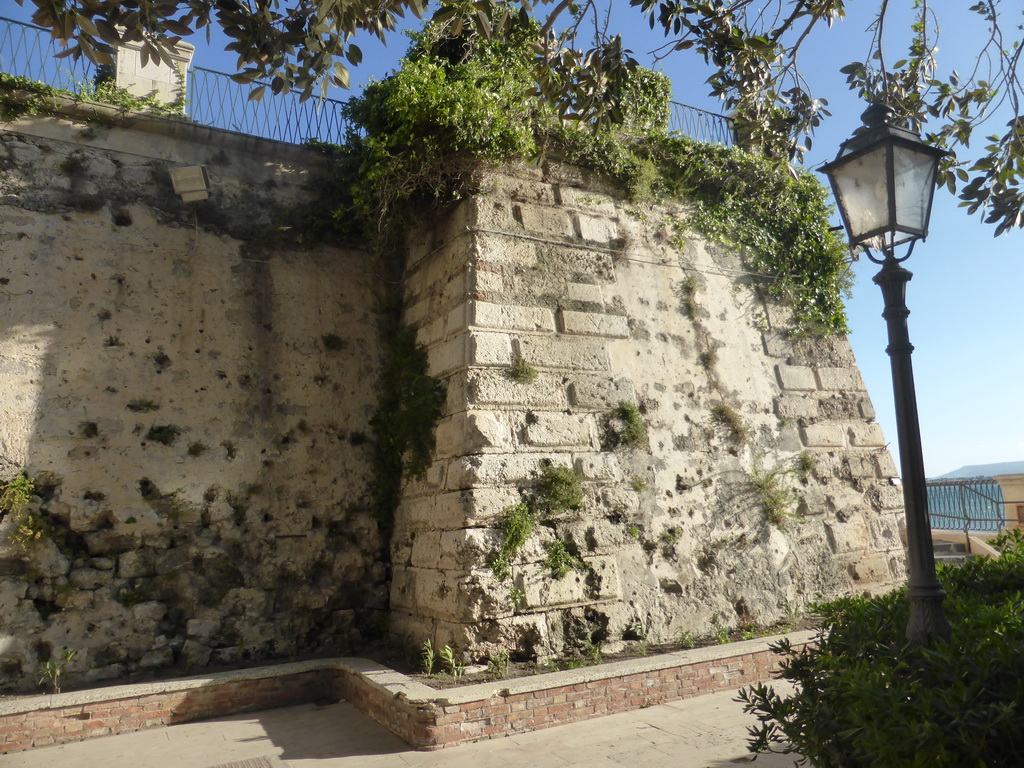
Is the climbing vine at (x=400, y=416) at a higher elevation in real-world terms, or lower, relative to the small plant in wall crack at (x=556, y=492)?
higher

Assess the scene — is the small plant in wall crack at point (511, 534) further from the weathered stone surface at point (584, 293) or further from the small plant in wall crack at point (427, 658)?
the weathered stone surface at point (584, 293)

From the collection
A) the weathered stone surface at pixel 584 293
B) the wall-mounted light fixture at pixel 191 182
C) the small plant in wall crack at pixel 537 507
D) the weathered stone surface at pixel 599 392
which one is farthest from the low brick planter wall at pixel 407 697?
the wall-mounted light fixture at pixel 191 182

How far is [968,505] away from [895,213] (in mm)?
8837

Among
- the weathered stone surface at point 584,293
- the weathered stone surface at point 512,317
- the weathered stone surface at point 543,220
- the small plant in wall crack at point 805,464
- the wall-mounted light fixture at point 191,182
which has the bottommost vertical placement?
the small plant in wall crack at point 805,464

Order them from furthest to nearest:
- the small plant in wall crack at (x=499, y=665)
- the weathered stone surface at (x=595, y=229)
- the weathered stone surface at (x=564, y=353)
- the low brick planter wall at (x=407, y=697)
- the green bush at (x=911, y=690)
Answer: the weathered stone surface at (x=595, y=229)
the weathered stone surface at (x=564, y=353)
the small plant in wall crack at (x=499, y=665)
the low brick planter wall at (x=407, y=697)
the green bush at (x=911, y=690)

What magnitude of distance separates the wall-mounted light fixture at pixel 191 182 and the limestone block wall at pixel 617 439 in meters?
1.73

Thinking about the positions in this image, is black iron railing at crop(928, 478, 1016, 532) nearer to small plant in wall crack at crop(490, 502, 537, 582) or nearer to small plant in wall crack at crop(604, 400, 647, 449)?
small plant in wall crack at crop(604, 400, 647, 449)

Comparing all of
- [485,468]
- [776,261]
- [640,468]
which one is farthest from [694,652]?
[776,261]

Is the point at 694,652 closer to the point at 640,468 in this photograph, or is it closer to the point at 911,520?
the point at 640,468

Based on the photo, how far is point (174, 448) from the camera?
5.53 meters

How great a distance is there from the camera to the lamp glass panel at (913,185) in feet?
10.9

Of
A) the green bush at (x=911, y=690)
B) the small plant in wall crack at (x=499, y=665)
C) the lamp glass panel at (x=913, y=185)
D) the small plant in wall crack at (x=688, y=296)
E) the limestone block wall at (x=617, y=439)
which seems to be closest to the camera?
the green bush at (x=911, y=690)

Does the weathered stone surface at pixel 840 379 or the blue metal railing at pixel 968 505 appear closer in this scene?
the weathered stone surface at pixel 840 379

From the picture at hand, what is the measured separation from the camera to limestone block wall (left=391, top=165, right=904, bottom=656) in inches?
197
